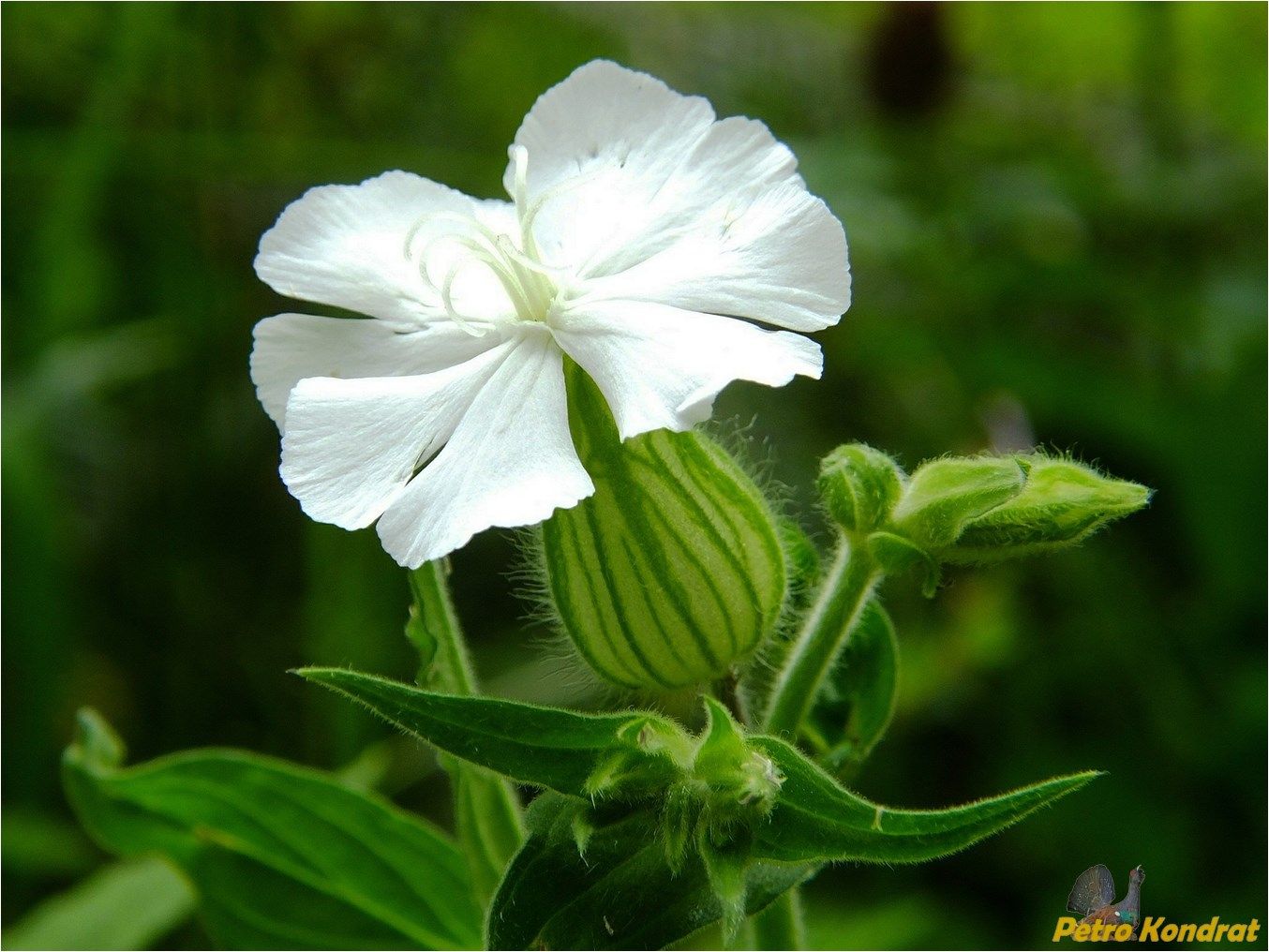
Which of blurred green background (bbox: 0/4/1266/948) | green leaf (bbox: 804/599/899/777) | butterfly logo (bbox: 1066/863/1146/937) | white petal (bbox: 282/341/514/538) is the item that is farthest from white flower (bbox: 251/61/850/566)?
blurred green background (bbox: 0/4/1266/948)

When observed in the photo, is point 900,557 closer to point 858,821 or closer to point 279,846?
point 858,821

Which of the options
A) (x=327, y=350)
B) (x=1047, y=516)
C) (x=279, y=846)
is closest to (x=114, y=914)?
(x=279, y=846)

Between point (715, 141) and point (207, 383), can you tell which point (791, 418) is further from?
point (715, 141)

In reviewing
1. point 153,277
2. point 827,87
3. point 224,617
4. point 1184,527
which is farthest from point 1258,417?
point 153,277

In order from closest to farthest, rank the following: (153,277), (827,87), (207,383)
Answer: (207,383)
(153,277)
(827,87)

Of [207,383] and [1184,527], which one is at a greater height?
[207,383]

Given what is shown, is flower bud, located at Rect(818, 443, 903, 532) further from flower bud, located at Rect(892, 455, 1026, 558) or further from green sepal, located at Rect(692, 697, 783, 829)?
green sepal, located at Rect(692, 697, 783, 829)

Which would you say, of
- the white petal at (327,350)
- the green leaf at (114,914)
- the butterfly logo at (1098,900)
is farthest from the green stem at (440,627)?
the green leaf at (114,914)
